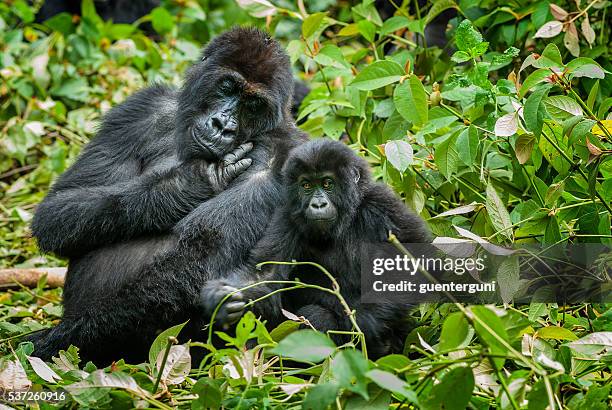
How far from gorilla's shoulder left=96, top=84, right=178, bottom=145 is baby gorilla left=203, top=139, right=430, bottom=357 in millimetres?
875

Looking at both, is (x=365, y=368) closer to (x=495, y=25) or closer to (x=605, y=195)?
(x=605, y=195)

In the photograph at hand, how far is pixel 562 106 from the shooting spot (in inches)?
145

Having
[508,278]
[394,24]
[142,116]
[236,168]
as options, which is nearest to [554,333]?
[508,278]

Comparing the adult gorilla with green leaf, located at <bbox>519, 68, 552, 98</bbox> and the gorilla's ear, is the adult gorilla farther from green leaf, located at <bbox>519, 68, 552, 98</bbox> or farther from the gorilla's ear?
green leaf, located at <bbox>519, 68, 552, 98</bbox>

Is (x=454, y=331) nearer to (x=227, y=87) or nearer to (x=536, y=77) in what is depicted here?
(x=536, y=77)

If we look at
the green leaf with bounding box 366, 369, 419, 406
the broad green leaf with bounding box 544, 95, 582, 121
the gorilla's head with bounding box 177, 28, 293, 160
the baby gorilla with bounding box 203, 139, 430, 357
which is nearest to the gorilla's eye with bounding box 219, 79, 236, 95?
the gorilla's head with bounding box 177, 28, 293, 160

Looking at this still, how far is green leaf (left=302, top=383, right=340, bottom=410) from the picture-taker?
8.04ft

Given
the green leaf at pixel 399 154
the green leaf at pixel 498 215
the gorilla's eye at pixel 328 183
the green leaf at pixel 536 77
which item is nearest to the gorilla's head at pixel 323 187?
the gorilla's eye at pixel 328 183

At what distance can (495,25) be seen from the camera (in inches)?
208

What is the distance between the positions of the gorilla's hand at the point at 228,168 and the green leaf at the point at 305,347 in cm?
166

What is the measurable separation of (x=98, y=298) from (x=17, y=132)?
3162 mm

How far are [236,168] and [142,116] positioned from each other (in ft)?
2.31

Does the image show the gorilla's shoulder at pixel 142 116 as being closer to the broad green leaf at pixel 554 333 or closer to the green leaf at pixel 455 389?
the broad green leaf at pixel 554 333

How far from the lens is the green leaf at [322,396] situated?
2.45m
